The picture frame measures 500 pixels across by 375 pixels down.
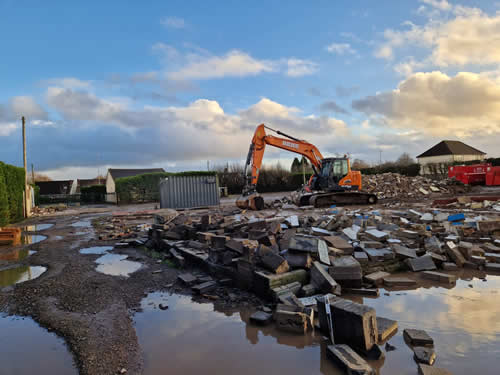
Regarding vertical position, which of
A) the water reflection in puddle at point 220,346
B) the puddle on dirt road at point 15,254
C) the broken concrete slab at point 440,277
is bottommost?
the puddle on dirt road at point 15,254

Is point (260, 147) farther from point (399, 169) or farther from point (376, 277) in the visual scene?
point (399, 169)

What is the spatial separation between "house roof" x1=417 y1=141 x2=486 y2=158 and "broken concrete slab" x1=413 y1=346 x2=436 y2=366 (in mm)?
63017

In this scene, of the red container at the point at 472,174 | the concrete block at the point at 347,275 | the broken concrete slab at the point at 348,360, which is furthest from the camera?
the red container at the point at 472,174

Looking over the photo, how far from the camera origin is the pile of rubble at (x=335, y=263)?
346cm

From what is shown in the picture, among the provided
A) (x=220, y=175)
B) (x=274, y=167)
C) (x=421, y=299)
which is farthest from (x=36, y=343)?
(x=274, y=167)

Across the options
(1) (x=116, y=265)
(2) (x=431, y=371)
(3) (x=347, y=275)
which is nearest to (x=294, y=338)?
(2) (x=431, y=371)

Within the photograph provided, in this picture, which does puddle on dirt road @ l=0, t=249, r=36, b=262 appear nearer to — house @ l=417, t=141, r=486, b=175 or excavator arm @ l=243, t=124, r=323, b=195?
excavator arm @ l=243, t=124, r=323, b=195

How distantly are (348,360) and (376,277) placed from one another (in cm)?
259

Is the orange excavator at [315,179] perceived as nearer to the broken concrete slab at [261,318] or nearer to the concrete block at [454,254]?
the concrete block at [454,254]

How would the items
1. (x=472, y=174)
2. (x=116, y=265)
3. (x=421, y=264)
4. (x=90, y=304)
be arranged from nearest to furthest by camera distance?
1. (x=90, y=304)
2. (x=421, y=264)
3. (x=116, y=265)
4. (x=472, y=174)

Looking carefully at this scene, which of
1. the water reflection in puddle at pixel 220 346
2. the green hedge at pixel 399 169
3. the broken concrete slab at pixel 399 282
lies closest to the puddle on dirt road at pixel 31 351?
the water reflection in puddle at pixel 220 346

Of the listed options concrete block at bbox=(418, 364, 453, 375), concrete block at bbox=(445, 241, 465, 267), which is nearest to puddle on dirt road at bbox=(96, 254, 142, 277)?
concrete block at bbox=(418, 364, 453, 375)

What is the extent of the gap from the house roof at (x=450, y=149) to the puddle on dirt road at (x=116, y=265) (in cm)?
6200

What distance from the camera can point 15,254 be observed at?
343 inches
